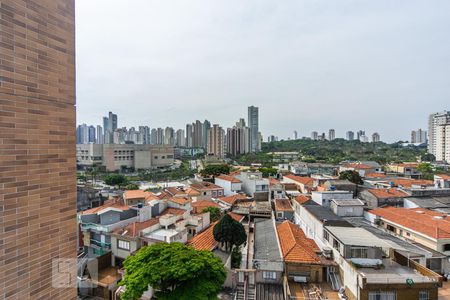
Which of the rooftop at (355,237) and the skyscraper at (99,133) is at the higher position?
the skyscraper at (99,133)

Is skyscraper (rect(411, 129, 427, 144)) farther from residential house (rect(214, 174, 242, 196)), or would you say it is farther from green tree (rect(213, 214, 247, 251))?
green tree (rect(213, 214, 247, 251))

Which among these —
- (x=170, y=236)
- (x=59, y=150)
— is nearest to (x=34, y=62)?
(x=59, y=150)

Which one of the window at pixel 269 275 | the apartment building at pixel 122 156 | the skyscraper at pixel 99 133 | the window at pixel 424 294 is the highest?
the skyscraper at pixel 99 133

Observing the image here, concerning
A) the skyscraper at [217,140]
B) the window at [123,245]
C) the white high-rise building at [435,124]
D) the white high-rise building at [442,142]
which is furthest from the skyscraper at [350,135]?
the window at [123,245]

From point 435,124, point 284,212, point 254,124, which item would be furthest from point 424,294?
point 435,124

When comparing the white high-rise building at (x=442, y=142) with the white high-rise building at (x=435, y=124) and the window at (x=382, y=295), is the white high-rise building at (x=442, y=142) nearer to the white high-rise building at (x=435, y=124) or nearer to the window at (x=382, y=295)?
the white high-rise building at (x=435, y=124)

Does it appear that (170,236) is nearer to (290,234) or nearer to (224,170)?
(290,234)

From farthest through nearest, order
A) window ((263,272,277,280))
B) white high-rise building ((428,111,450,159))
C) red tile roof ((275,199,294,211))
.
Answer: white high-rise building ((428,111,450,159)), red tile roof ((275,199,294,211)), window ((263,272,277,280))

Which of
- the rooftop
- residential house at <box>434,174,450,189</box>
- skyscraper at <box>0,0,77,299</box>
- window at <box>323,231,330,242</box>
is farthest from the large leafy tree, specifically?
residential house at <box>434,174,450,189</box>

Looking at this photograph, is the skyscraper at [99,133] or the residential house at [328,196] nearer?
the residential house at [328,196]
